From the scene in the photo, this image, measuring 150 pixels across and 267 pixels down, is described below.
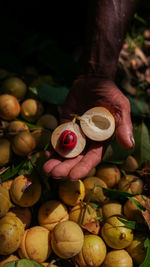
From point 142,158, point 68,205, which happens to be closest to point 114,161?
point 142,158

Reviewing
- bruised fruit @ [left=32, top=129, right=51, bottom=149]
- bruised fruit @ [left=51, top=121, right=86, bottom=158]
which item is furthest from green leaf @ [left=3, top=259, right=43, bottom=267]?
bruised fruit @ [left=32, top=129, right=51, bottom=149]

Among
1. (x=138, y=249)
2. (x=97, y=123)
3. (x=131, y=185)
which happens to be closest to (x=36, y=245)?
(x=138, y=249)

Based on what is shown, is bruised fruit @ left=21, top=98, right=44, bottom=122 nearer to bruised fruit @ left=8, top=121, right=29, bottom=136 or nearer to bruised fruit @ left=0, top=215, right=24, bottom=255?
bruised fruit @ left=8, top=121, right=29, bottom=136

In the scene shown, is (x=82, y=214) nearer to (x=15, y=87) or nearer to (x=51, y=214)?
(x=51, y=214)

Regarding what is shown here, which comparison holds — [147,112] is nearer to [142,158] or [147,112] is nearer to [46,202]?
[142,158]

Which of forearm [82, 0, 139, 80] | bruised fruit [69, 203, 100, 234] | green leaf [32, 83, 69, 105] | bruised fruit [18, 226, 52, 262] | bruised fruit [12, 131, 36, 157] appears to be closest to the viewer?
bruised fruit [18, 226, 52, 262]

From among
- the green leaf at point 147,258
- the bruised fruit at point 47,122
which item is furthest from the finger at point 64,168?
the green leaf at point 147,258

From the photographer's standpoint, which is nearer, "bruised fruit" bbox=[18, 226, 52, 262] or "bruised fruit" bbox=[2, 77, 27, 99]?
"bruised fruit" bbox=[18, 226, 52, 262]
